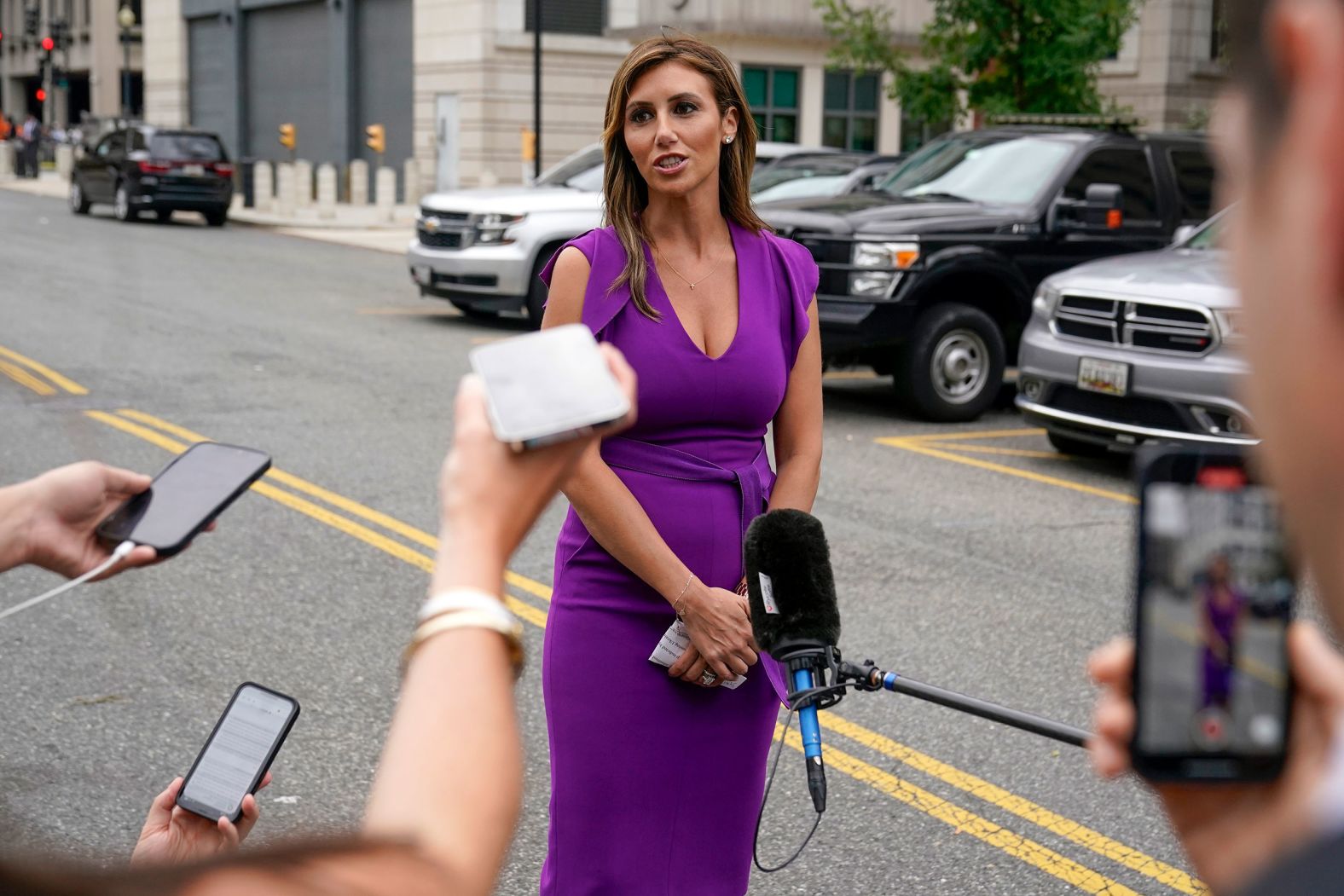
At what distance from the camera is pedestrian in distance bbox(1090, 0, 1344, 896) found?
70 cm

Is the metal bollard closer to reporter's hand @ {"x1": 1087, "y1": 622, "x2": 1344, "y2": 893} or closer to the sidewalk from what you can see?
the sidewalk

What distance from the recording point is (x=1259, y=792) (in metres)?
0.89

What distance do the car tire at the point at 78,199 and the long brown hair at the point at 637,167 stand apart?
2943cm

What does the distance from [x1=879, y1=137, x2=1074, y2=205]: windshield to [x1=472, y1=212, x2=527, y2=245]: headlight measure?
13.6ft

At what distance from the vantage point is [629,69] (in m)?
3.19

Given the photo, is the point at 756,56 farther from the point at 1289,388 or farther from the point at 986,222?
the point at 1289,388

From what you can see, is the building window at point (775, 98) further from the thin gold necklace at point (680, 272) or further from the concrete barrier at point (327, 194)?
the thin gold necklace at point (680, 272)

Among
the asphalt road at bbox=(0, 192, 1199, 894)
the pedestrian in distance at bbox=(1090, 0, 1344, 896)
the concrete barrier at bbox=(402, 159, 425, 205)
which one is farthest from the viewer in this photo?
the concrete barrier at bbox=(402, 159, 425, 205)

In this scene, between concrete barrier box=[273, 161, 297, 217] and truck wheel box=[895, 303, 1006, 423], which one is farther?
concrete barrier box=[273, 161, 297, 217]

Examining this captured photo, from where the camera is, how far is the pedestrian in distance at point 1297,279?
2.28 ft

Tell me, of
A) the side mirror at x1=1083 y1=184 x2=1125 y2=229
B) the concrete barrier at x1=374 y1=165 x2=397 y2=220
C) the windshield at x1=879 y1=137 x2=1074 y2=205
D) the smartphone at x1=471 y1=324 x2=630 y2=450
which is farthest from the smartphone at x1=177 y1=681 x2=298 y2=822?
the concrete barrier at x1=374 y1=165 x2=397 y2=220

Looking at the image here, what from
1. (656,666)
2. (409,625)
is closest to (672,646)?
(656,666)

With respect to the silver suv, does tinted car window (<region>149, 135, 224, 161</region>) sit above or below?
above

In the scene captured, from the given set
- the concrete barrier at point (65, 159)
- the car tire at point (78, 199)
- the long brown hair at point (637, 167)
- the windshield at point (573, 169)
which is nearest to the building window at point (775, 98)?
the car tire at point (78, 199)
